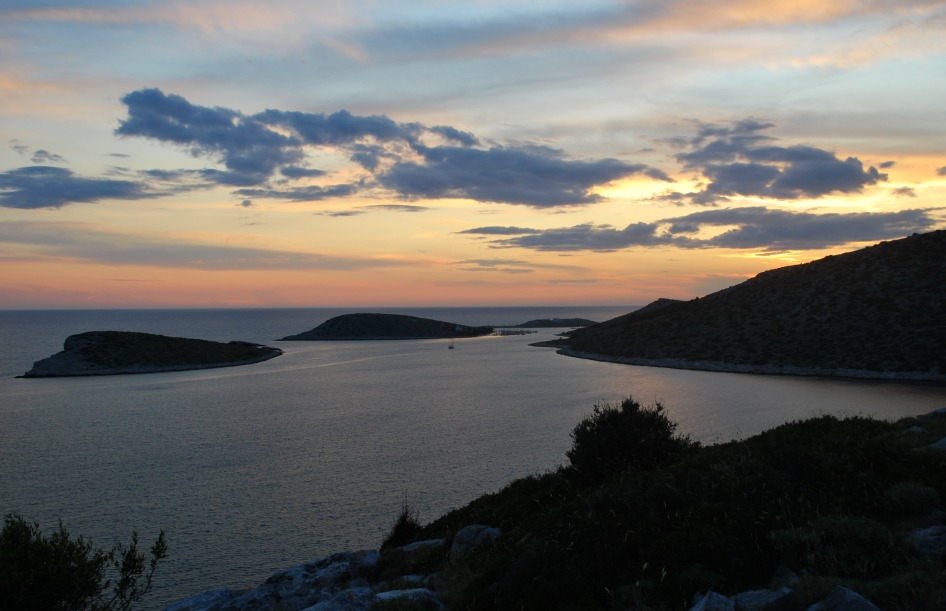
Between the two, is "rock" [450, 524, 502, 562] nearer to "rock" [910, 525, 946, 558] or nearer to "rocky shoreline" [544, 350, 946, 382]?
"rock" [910, 525, 946, 558]

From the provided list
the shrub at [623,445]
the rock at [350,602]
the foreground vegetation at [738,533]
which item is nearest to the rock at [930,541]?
the foreground vegetation at [738,533]

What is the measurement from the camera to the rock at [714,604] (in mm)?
8961

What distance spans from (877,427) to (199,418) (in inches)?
2071

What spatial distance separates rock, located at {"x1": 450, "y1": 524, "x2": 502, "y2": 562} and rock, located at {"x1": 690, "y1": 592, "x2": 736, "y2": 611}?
25.5ft

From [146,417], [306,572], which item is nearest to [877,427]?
[306,572]

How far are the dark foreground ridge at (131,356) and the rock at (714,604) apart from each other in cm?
11288

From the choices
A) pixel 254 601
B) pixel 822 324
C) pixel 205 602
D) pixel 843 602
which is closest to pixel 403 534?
pixel 254 601

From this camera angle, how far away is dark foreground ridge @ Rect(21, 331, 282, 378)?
4023 inches

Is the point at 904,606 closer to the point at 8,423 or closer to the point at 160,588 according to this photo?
the point at 160,588

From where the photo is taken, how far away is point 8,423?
54.9m

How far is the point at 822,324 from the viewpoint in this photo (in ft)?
314

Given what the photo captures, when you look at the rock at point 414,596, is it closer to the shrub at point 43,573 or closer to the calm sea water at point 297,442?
the shrub at point 43,573

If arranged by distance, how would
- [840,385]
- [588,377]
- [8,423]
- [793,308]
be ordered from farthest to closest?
[793,308]
[588,377]
[840,385]
[8,423]

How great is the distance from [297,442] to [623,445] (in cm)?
3050
